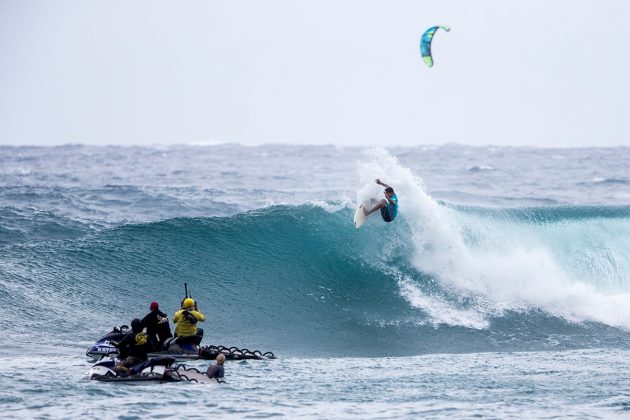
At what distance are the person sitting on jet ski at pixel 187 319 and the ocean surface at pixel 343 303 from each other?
1275 mm

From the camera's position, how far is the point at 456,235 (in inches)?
994

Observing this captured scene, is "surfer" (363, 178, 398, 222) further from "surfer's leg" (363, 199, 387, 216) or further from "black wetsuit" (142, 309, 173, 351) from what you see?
"black wetsuit" (142, 309, 173, 351)

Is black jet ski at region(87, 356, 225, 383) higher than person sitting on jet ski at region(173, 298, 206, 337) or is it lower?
lower

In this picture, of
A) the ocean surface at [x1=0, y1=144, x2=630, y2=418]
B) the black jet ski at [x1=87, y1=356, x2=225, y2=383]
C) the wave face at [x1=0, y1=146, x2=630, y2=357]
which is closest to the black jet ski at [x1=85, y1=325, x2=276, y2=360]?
the ocean surface at [x1=0, y1=144, x2=630, y2=418]

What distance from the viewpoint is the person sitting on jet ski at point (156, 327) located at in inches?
671

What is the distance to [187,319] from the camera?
1708 centimetres

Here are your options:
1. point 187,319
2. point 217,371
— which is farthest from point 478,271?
point 217,371

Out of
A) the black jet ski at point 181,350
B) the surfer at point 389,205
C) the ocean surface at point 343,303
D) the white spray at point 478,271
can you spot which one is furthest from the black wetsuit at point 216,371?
the white spray at point 478,271

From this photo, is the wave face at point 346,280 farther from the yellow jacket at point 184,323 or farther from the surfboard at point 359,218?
the yellow jacket at point 184,323

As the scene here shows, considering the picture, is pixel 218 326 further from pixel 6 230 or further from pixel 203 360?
pixel 6 230

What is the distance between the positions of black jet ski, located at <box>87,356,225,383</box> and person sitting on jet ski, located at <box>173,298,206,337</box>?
1.53m

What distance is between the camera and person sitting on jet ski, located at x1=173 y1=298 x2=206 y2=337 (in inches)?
671

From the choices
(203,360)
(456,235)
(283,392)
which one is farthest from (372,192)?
(283,392)

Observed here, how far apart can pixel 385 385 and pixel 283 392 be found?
1.82 meters
